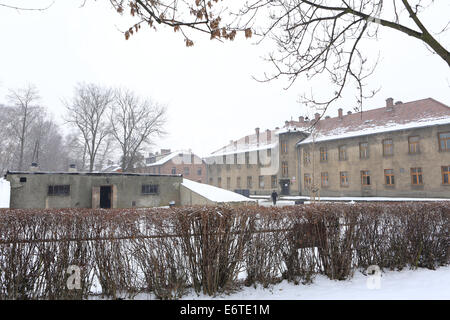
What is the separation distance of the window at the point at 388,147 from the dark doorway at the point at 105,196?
2807 cm

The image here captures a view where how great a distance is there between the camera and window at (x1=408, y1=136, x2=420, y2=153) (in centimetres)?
2647

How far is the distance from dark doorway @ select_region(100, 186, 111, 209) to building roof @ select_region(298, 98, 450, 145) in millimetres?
19063

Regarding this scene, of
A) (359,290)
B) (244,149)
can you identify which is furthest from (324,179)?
(359,290)

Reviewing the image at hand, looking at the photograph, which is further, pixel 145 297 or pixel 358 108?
pixel 358 108

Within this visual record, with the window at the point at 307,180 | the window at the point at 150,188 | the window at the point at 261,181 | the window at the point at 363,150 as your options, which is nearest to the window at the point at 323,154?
the window at the point at 307,180

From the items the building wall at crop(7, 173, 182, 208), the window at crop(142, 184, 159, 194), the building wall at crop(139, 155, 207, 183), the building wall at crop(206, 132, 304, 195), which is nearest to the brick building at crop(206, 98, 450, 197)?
the building wall at crop(206, 132, 304, 195)

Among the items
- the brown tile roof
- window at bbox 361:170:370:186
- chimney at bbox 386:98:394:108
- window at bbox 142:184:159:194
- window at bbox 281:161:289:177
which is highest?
chimney at bbox 386:98:394:108

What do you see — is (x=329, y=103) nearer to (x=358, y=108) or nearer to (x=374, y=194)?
(x=358, y=108)

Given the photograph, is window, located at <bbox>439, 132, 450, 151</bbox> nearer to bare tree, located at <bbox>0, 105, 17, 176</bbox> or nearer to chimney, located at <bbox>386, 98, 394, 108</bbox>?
chimney, located at <bbox>386, 98, 394, 108</bbox>

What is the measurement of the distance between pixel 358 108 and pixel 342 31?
2038 mm

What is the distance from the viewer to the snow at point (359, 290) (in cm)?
466

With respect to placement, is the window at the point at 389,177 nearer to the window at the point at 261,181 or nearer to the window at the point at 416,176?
the window at the point at 416,176

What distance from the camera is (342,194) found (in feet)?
106

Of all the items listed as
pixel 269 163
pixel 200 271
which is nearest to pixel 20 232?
pixel 200 271
